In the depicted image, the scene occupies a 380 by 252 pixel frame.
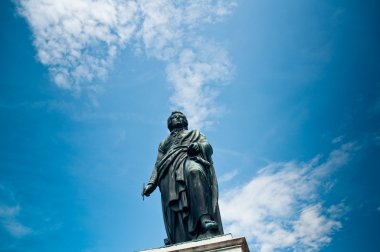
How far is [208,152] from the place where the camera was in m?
7.46

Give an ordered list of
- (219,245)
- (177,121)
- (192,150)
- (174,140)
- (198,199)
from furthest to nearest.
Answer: (177,121)
(174,140)
(192,150)
(198,199)
(219,245)

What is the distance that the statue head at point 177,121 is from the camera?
8.48 m

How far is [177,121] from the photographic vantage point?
8.49 meters

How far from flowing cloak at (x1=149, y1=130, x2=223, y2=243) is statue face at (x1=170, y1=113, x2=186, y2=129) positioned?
2.67ft

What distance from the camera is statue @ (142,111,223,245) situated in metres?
6.32

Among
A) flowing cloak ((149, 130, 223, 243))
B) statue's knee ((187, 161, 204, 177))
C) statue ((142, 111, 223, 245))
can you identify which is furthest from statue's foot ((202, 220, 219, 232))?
statue's knee ((187, 161, 204, 177))

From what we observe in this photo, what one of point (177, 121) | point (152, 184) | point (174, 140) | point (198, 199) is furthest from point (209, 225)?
point (177, 121)

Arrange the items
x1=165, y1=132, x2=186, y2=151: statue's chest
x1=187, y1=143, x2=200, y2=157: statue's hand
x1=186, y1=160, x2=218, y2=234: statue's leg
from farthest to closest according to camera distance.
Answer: x1=165, y1=132, x2=186, y2=151: statue's chest
x1=187, y1=143, x2=200, y2=157: statue's hand
x1=186, y1=160, x2=218, y2=234: statue's leg

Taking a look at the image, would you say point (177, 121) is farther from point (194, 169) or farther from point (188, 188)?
point (188, 188)

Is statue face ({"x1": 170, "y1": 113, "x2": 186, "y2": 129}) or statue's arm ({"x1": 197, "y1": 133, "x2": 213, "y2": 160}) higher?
statue face ({"x1": 170, "y1": 113, "x2": 186, "y2": 129})

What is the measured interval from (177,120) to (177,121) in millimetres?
33

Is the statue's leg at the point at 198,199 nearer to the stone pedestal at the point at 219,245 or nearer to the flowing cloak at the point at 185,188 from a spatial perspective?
the flowing cloak at the point at 185,188

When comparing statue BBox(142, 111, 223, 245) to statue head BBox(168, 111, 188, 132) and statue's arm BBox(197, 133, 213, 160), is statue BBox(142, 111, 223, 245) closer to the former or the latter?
statue's arm BBox(197, 133, 213, 160)

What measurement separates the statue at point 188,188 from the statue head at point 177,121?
2.08ft
